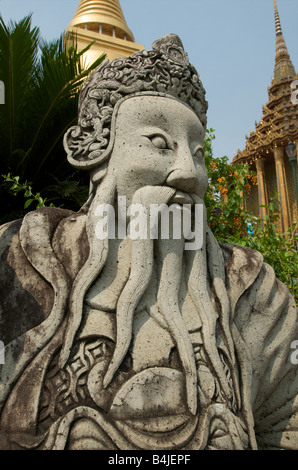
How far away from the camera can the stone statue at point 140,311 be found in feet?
5.64

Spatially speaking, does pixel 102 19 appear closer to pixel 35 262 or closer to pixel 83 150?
pixel 83 150

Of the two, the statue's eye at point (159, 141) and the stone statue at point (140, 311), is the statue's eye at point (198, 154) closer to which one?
the stone statue at point (140, 311)

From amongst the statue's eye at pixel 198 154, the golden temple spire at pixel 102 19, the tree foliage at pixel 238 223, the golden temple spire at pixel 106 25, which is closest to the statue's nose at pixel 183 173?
the statue's eye at pixel 198 154

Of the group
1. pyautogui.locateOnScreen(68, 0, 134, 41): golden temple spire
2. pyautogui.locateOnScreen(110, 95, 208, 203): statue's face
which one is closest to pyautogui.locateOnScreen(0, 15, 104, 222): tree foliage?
pyautogui.locateOnScreen(110, 95, 208, 203): statue's face

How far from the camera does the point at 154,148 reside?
2182 millimetres

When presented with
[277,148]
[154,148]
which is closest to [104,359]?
[154,148]

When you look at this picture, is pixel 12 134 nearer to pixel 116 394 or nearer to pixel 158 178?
pixel 158 178

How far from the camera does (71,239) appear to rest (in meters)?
2.14

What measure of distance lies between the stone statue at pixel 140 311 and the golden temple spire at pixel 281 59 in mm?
19091

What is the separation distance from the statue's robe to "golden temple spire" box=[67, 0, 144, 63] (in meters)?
9.26

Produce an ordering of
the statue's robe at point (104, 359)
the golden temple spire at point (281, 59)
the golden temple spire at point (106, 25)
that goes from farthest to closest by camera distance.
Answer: the golden temple spire at point (281, 59), the golden temple spire at point (106, 25), the statue's robe at point (104, 359)

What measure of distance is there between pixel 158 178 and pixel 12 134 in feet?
9.21

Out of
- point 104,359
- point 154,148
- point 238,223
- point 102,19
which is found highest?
point 102,19

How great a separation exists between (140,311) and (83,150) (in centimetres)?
92
